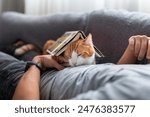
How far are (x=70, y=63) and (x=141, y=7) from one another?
39.8 inches

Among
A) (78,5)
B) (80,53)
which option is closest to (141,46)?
(80,53)

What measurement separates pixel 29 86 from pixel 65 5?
4.52 feet

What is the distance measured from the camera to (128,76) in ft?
2.58

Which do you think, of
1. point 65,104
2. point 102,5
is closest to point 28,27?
point 102,5

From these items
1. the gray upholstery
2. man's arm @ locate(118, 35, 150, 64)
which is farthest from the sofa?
man's arm @ locate(118, 35, 150, 64)

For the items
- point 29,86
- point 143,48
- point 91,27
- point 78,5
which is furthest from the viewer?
point 78,5

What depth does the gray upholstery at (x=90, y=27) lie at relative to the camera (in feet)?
4.72

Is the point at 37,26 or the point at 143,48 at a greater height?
the point at 143,48

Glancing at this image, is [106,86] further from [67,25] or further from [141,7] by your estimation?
[141,7]

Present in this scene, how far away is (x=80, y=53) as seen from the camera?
1146 millimetres

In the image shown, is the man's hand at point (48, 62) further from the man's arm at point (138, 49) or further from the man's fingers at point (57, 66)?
the man's arm at point (138, 49)

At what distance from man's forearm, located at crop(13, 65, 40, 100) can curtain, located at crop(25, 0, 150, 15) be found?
3.70 ft

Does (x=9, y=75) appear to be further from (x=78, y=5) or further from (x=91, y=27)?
(x=78, y=5)

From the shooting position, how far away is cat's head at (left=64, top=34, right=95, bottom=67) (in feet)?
3.75
